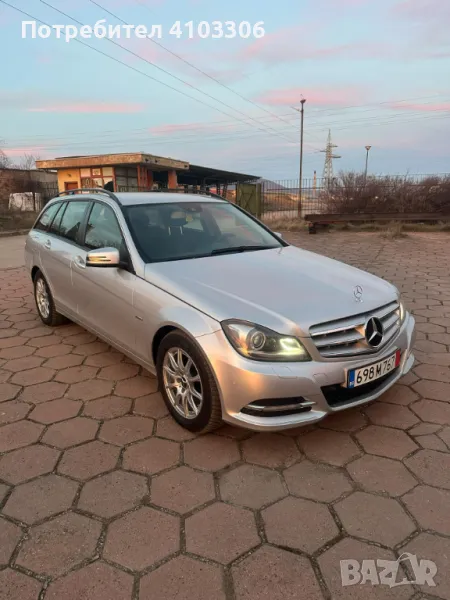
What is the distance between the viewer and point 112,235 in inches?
133

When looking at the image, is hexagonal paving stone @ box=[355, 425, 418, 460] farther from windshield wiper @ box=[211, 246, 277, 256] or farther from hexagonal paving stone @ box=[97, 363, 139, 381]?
hexagonal paving stone @ box=[97, 363, 139, 381]

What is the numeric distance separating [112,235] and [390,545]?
2763 millimetres

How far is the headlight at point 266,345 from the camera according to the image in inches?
89.9

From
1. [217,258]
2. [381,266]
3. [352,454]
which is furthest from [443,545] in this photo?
[381,266]

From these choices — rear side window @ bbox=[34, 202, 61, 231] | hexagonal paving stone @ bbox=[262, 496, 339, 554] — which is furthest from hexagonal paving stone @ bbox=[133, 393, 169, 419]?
rear side window @ bbox=[34, 202, 61, 231]

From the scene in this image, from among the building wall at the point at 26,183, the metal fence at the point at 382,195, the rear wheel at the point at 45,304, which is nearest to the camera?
the rear wheel at the point at 45,304

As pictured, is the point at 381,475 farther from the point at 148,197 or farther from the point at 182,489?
the point at 148,197

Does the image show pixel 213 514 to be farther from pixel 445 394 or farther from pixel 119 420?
pixel 445 394

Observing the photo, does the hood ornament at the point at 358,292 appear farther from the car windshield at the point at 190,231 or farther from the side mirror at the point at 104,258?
the side mirror at the point at 104,258

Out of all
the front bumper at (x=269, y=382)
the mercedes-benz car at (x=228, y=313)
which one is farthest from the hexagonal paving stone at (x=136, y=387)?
the front bumper at (x=269, y=382)

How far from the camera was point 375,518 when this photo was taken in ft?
6.61

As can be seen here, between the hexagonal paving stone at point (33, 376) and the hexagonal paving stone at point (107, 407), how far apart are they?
0.65 metres

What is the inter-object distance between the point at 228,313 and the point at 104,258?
3.63ft

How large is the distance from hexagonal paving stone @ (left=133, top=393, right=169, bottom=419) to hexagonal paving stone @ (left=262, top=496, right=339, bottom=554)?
1130 mm
